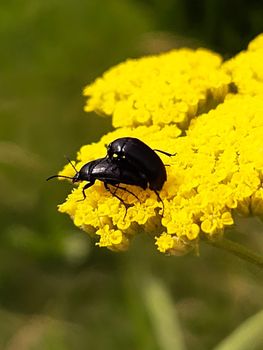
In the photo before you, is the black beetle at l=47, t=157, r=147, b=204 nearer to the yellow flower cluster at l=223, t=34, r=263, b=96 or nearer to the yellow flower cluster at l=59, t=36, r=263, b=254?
the yellow flower cluster at l=59, t=36, r=263, b=254

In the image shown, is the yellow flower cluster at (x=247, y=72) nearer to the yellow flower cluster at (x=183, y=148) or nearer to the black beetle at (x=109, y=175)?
the yellow flower cluster at (x=183, y=148)

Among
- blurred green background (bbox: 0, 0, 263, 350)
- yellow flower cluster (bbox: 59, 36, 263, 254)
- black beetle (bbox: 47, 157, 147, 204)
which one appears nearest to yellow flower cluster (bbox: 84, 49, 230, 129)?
yellow flower cluster (bbox: 59, 36, 263, 254)

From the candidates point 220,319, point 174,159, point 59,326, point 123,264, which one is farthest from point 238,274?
point 174,159

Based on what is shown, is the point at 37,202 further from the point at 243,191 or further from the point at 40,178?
the point at 243,191

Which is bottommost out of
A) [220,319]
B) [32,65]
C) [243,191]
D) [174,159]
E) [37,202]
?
[243,191]

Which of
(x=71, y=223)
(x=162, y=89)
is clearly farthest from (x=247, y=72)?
(x=71, y=223)
